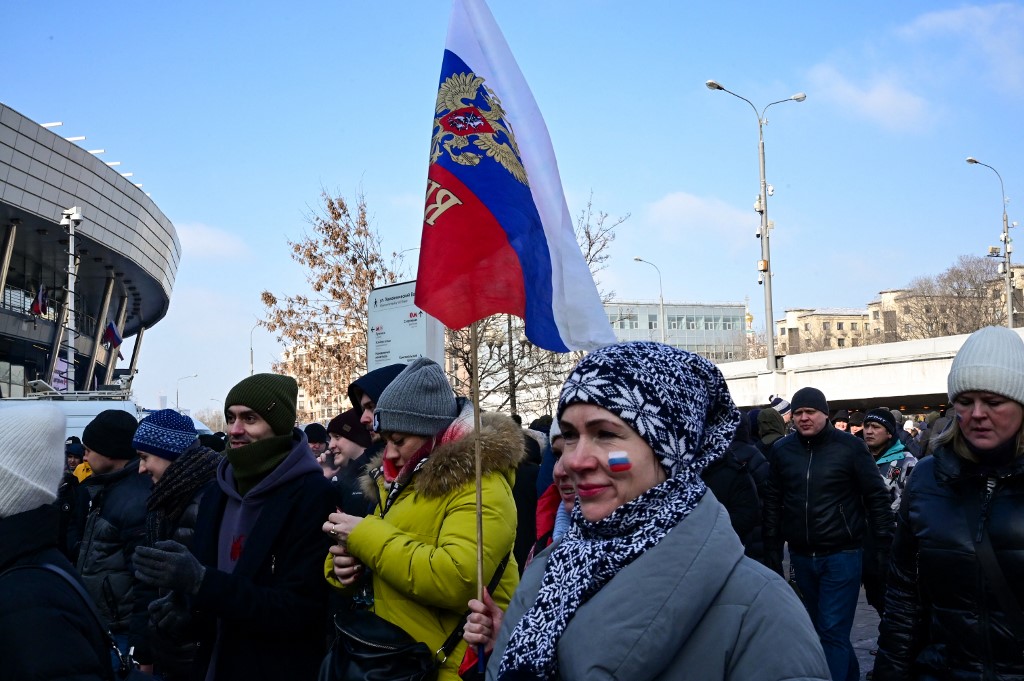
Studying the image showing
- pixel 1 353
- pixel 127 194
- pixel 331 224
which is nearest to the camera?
pixel 331 224

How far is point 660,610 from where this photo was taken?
191cm

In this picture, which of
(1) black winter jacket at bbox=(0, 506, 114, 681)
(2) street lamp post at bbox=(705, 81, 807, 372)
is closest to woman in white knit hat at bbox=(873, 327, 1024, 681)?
(1) black winter jacket at bbox=(0, 506, 114, 681)

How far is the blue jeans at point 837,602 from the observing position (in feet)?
22.5

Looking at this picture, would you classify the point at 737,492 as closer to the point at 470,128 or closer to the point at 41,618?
the point at 470,128

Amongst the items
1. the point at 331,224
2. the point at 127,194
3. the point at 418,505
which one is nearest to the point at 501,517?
the point at 418,505

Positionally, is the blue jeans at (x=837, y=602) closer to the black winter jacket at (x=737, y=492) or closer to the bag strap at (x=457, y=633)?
the black winter jacket at (x=737, y=492)

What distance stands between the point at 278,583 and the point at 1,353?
4739cm

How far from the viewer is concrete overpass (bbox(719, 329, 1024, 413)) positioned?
33.9 metres

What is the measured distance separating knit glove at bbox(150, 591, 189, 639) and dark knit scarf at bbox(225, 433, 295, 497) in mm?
545

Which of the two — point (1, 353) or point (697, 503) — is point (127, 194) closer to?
point (1, 353)

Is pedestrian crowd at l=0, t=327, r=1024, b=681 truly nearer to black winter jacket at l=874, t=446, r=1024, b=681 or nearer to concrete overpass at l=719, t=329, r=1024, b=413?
black winter jacket at l=874, t=446, r=1024, b=681

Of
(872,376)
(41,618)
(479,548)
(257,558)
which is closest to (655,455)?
(479,548)

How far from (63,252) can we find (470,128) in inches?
1931

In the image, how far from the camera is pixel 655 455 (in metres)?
2.13
